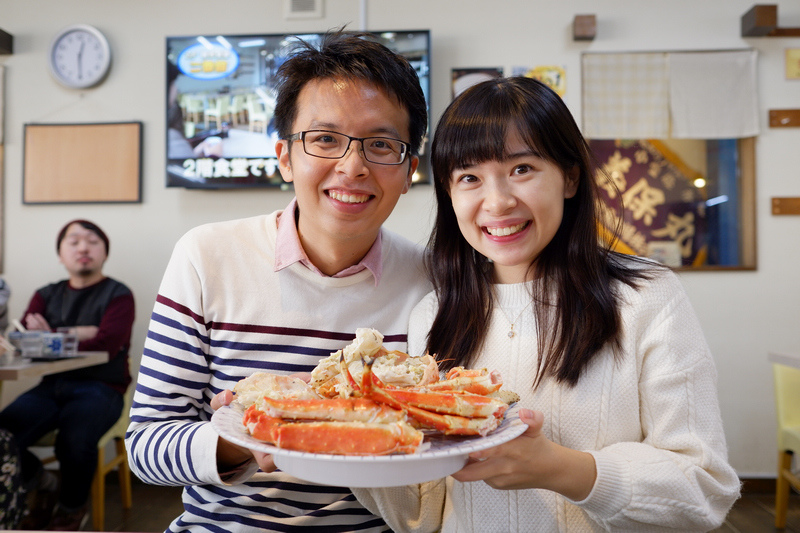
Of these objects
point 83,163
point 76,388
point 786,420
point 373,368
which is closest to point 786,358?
point 786,420

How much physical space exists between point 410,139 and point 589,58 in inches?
110

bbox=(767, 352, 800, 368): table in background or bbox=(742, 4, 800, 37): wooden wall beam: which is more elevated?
bbox=(742, 4, 800, 37): wooden wall beam

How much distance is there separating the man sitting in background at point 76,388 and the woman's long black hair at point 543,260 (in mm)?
2505

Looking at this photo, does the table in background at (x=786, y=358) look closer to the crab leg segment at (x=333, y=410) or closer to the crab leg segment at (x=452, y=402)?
the crab leg segment at (x=452, y=402)

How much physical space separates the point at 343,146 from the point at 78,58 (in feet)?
11.5

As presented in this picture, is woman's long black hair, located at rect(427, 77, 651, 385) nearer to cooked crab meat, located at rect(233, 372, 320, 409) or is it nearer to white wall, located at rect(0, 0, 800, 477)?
cooked crab meat, located at rect(233, 372, 320, 409)

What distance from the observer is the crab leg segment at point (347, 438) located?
2.26 ft

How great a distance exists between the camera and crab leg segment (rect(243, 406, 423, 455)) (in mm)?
688

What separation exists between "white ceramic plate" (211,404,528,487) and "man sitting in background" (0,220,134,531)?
2.66 meters

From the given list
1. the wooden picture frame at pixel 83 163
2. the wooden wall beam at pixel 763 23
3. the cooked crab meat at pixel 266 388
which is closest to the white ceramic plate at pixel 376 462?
the cooked crab meat at pixel 266 388

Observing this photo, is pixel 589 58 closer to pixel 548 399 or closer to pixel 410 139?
pixel 410 139

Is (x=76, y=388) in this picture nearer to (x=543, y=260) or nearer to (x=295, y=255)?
(x=295, y=255)

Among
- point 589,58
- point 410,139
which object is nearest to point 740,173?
point 589,58

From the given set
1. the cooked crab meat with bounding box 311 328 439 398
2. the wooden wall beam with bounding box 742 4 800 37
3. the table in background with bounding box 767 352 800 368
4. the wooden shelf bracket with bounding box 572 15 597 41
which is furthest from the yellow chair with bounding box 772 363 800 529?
the cooked crab meat with bounding box 311 328 439 398
